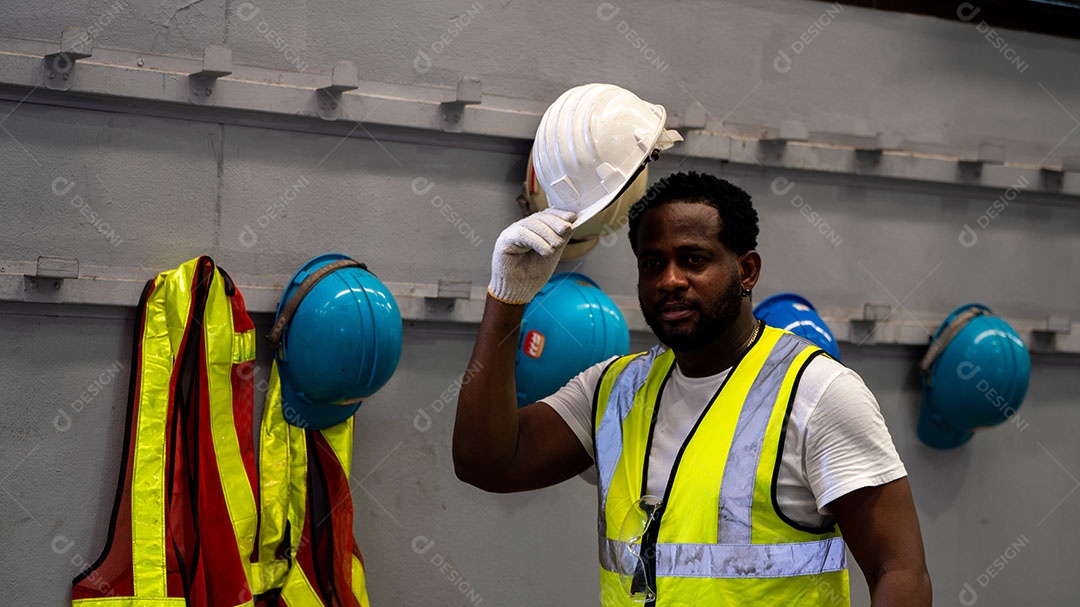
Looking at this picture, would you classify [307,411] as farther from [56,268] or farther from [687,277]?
[687,277]

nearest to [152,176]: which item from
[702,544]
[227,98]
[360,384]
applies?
[227,98]

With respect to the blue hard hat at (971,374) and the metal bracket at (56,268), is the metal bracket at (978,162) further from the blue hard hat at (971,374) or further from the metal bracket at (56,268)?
the metal bracket at (56,268)

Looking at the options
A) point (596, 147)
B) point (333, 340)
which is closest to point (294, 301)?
point (333, 340)

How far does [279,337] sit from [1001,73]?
3155 mm

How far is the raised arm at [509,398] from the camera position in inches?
82.3

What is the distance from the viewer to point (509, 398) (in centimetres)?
219

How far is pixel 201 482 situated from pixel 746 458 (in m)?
1.79

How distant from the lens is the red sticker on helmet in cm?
344

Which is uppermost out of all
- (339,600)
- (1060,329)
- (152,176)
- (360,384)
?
(152,176)

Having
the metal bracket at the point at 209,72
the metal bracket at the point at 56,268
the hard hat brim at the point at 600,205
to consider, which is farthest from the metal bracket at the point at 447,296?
the hard hat brim at the point at 600,205

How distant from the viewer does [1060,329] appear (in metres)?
4.34

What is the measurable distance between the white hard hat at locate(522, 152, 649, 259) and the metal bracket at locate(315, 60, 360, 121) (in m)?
0.62

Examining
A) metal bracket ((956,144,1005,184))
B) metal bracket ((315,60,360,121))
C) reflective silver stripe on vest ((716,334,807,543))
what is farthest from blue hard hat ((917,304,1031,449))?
metal bracket ((315,60,360,121))

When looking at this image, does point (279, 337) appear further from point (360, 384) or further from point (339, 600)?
point (339, 600)
